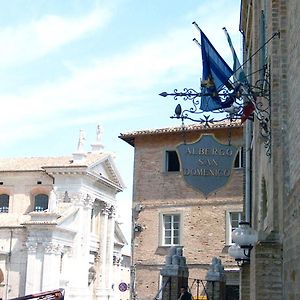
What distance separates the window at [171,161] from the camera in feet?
107

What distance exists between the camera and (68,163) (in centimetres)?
5156

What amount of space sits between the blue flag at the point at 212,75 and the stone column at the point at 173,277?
30.1 feet

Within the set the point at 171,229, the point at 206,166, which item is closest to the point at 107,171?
the point at 171,229

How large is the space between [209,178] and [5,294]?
33691 mm

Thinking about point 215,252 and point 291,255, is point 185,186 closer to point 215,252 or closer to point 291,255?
point 215,252

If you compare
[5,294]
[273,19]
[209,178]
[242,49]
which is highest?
[242,49]

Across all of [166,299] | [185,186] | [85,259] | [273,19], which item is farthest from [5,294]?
[273,19]

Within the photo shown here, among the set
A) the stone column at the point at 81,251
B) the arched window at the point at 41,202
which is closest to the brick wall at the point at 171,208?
the stone column at the point at 81,251

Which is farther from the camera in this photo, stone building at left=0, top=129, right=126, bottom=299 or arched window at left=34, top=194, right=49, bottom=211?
arched window at left=34, top=194, right=49, bottom=211

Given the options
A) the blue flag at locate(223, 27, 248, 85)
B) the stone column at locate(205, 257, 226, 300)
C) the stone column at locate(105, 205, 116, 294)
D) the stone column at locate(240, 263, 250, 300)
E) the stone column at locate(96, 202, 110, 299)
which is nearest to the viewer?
the blue flag at locate(223, 27, 248, 85)

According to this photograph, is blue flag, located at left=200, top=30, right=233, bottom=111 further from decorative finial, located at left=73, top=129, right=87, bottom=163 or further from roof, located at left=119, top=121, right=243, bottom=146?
decorative finial, located at left=73, top=129, right=87, bottom=163

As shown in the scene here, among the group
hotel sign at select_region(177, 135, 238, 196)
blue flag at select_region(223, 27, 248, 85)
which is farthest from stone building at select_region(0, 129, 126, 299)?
blue flag at select_region(223, 27, 248, 85)

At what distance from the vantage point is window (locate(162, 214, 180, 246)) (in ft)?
105

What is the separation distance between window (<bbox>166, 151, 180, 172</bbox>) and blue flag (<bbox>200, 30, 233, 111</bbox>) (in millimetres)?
21962
